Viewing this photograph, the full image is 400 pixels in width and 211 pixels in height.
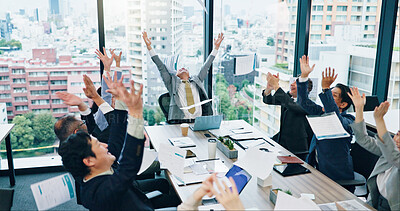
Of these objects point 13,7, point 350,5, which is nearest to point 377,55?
point 350,5

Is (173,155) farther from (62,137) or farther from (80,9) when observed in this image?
(80,9)

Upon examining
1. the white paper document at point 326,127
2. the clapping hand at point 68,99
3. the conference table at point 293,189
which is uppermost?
the clapping hand at point 68,99

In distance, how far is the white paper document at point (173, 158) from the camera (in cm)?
218

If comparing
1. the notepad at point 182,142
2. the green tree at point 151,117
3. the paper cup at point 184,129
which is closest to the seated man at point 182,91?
the green tree at point 151,117

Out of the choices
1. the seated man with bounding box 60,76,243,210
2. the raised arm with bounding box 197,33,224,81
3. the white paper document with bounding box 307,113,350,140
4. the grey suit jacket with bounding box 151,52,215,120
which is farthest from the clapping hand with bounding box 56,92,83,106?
the raised arm with bounding box 197,33,224,81

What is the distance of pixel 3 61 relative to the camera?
13.5 ft

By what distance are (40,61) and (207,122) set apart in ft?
7.07

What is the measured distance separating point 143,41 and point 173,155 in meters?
2.61

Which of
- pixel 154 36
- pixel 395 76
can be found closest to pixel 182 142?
pixel 154 36

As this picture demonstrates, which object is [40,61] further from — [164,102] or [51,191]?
[51,191]

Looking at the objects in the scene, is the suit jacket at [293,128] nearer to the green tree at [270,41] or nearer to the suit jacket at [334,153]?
the suit jacket at [334,153]

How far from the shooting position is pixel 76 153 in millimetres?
1771

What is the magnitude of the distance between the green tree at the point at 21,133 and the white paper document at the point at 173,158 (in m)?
2.68

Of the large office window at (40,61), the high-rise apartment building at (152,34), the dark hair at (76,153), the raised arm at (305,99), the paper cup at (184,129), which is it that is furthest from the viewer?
the high-rise apartment building at (152,34)
